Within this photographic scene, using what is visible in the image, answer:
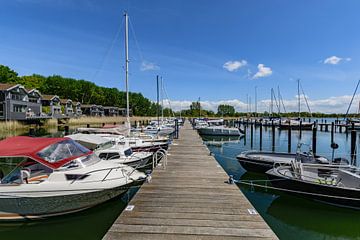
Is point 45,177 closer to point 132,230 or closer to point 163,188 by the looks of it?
point 163,188

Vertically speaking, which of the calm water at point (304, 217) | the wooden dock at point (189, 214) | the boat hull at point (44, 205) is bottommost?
the calm water at point (304, 217)

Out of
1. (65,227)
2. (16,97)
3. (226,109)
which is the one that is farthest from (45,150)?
(226,109)

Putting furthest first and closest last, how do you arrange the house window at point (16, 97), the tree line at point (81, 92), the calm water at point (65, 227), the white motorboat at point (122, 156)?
1. the tree line at point (81, 92)
2. the house window at point (16, 97)
3. the white motorboat at point (122, 156)
4. the calm water at point (65, 227)

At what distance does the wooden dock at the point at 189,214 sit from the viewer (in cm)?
414

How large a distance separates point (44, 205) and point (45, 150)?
5.37ft

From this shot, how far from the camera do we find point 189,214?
4965mm

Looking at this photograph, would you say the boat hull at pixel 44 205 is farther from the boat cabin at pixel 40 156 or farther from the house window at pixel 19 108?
the house window at pixel 19 108

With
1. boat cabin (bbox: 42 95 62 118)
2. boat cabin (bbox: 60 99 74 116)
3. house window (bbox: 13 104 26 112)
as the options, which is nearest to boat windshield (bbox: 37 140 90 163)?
house window (bbox: 13 104 26 112)

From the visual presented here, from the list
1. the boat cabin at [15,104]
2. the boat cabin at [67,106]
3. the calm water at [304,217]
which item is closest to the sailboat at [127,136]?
the calm water at [304,217]

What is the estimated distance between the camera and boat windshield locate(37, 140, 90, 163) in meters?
6.97

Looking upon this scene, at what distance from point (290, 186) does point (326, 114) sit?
16676 cm

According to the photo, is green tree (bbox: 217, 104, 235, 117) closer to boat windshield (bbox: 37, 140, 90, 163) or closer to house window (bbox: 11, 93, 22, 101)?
house window (bbox: 11, 93, 22, 101)

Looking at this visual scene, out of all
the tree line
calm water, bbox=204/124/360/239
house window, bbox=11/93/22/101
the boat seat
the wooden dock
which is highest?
the tree line

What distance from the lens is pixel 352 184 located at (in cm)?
791
